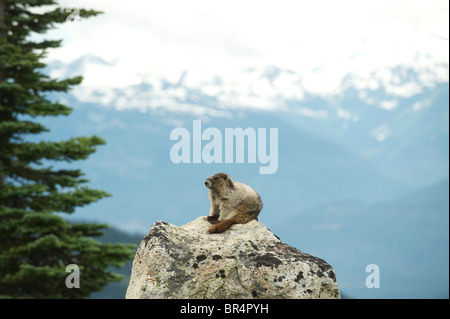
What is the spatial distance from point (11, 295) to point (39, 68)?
7.65 m

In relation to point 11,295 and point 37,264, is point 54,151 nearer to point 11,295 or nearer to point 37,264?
point 37,264

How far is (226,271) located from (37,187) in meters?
13.1

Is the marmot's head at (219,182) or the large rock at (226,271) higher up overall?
the marmot's head at (219,182)

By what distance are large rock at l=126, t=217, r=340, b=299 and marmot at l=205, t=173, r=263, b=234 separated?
1.07 m

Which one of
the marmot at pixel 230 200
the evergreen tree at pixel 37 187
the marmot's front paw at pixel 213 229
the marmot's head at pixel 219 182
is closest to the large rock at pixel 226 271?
the marmot's front paw at pixel 213 229

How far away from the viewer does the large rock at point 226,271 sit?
14.3 ft

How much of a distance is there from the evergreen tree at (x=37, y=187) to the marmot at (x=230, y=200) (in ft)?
34.4

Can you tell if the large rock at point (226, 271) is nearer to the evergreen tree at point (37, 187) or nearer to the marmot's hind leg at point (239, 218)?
the marmot's hind leg at point (239, 218)

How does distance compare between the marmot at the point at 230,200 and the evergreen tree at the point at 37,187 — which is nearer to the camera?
the marmot at the point at 230,200

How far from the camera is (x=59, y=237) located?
16016 millimetres

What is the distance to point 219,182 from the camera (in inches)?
235

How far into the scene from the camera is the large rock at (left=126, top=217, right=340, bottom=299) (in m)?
4.36

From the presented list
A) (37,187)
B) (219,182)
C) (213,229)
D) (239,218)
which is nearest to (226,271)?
(213,229)
